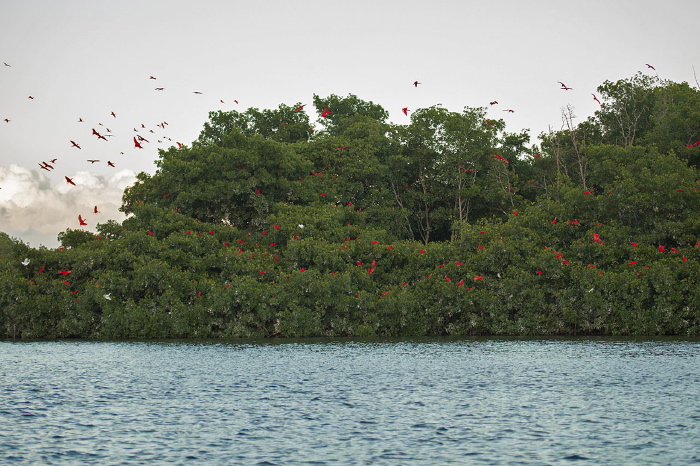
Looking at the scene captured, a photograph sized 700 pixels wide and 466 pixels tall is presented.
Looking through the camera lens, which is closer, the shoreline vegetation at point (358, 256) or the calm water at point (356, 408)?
the calm water at point (356, 408)

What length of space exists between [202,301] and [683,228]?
35226mm

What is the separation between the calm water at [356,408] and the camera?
54.6ft

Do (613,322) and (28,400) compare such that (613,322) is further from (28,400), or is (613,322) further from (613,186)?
(28,400)

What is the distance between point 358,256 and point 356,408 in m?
34.6

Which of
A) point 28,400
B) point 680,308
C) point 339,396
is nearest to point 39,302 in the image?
point 28,400

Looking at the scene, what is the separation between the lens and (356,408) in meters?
22.4

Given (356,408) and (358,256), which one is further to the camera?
(358,256)

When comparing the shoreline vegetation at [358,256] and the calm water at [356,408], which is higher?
the shoreline vegetation at [358,256]

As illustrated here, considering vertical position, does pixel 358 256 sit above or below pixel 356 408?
above

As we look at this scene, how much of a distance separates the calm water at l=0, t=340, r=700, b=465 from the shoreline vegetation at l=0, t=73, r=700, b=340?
1297 centimetres

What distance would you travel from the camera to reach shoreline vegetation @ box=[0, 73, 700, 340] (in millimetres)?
51906

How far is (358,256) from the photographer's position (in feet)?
186

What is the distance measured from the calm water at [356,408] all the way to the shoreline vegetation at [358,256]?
511 inches

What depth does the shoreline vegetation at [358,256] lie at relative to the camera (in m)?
51.9
